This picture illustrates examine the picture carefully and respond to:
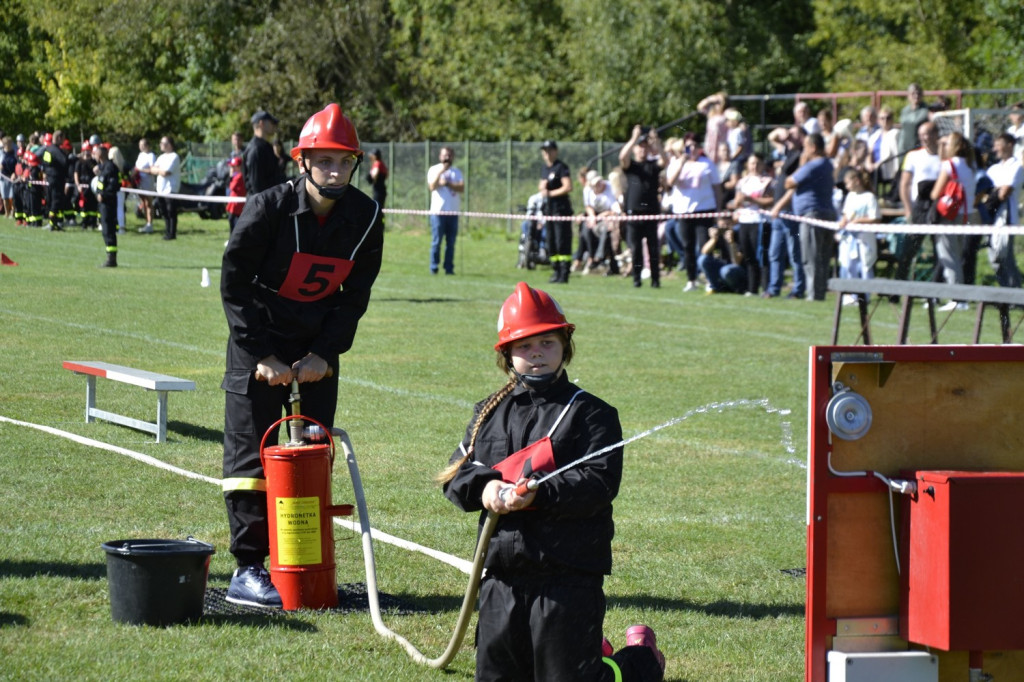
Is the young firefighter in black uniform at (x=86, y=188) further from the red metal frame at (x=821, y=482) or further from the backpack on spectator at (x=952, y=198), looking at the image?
the red metal frame at (x=821, y=482)

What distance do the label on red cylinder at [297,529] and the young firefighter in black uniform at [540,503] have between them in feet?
4.36

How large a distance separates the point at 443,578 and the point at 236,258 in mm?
1723

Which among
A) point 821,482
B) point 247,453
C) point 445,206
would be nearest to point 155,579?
point 247,453

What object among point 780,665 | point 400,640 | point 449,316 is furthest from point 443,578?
point 449,316

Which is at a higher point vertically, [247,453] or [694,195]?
[694,195]

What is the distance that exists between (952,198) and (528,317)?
14.6 metres

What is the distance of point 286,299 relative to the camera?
6145 millimetres

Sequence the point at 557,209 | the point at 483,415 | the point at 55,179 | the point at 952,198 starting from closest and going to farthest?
the point at 483,415 → the point at 952,198 → the point at 557,209 → the point at 55,179

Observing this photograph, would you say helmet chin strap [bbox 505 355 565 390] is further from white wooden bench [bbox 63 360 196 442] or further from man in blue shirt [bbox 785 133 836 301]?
man in blue shirt [bbox 785 133 836 301]

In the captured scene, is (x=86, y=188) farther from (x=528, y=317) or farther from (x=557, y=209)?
(x=528, y=317)

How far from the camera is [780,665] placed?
5410 millimetres

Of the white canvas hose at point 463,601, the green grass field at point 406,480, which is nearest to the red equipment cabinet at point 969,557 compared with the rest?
the green grass field at point 406,480

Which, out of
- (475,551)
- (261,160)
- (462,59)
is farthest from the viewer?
(462,59)

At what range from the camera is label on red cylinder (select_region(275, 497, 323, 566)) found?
584cm
